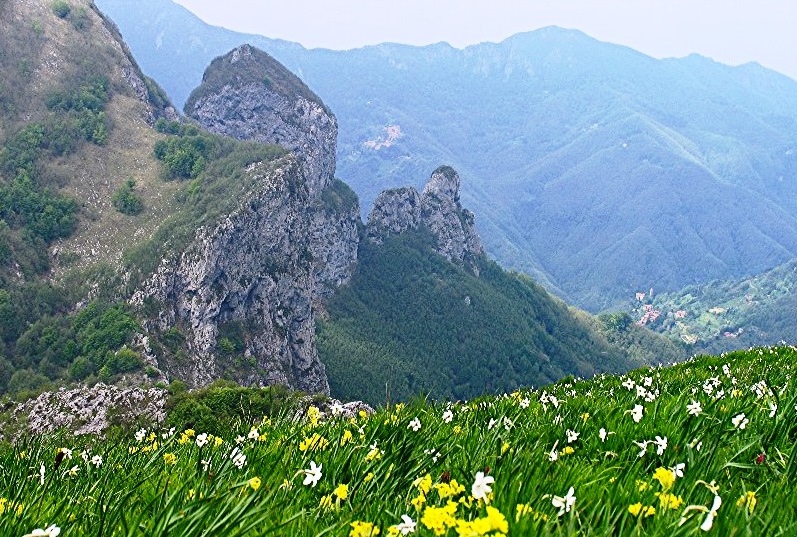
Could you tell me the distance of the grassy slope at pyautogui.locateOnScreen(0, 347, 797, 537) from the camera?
99.0 inches

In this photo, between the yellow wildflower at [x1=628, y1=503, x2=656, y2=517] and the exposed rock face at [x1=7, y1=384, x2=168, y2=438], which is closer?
the yellow wildflower at [x1=628, y1=503, x2=656, y2=517]

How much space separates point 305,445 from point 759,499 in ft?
10.1

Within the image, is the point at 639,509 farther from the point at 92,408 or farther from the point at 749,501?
the point at 92,408

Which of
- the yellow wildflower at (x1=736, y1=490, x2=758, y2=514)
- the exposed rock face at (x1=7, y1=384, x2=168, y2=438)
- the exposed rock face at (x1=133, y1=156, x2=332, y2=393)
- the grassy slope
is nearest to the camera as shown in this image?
the grassy slope

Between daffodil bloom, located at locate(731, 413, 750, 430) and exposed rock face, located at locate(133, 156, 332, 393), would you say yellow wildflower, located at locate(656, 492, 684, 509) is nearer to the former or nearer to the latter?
daffodil bloom, located at locate(731, 413, 750, 430)

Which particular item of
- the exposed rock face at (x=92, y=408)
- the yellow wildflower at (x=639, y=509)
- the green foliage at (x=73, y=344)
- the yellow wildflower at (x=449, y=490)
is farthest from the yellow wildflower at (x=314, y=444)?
the green foliage at (x=73, y=344)

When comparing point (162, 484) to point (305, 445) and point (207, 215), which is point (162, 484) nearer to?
point (305, 445)

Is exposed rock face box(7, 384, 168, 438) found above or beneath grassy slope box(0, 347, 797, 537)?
beneath

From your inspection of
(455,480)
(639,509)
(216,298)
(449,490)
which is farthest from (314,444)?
(216,298)

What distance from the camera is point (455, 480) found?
131 inches

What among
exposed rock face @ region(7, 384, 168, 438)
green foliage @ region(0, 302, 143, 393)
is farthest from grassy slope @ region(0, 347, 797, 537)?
green foliage @ region(0, 302, 143, 393)

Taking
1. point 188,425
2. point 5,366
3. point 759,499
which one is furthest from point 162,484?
point 5,366

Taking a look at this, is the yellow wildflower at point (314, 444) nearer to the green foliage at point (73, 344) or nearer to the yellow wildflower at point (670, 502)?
the yellow wildflower at point (670, 502)

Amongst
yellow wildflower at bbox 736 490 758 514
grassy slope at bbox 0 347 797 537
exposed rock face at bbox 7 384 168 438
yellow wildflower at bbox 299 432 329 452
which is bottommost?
exposed rock face at bbox 7 384 168 438
